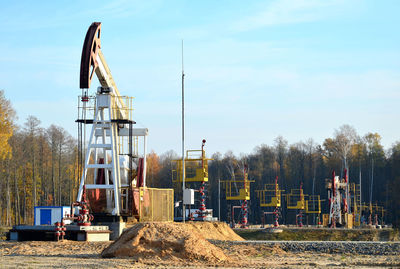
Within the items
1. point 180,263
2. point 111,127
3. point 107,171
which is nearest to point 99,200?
point 107,171

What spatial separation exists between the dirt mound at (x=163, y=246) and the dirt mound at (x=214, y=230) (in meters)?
9.94

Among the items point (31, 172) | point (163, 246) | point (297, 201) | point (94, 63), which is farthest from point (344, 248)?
point (31, 172)

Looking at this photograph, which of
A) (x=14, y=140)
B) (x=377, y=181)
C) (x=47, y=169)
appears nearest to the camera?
(x=14, y=140)

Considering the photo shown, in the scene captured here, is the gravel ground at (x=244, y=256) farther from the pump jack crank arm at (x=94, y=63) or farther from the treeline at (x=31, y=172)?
the treeline at (x=31, y=172)

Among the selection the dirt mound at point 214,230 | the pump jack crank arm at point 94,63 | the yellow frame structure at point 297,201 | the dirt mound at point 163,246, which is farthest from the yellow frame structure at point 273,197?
the dirt mound at point 163,246

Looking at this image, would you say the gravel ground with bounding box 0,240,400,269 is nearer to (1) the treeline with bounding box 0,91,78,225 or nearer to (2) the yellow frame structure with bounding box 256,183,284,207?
(2) the yellow frame structure with bounding box 256,183,284,207

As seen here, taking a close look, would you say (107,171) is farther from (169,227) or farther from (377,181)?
(377,181)

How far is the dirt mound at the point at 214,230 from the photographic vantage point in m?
30.4

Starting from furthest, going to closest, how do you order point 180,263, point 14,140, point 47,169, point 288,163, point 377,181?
point 288,163
point 377,181
point 47,169
point 14,140
point 180,263

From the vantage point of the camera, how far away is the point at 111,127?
29.7m

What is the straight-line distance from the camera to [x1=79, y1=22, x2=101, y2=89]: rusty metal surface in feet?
92.2

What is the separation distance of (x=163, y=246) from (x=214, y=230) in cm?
1239

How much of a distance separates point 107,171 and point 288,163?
58854mm

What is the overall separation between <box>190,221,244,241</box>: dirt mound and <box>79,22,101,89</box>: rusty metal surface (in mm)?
8676
